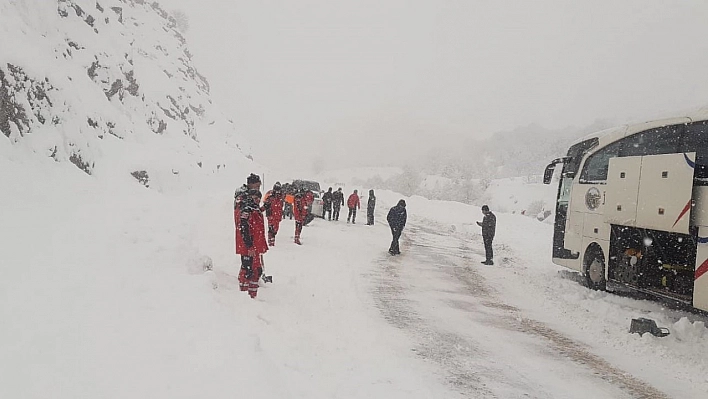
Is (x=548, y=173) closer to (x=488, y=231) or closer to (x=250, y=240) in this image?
(x=488, y=231)

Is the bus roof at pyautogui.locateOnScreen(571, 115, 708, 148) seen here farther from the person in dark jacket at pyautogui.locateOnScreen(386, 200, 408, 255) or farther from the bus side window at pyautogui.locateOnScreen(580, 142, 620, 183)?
the person in dark jacket at pyautogui.locateOnScreen(386, 200, 408, 255)

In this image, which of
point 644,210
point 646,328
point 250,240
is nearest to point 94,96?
point 250,240

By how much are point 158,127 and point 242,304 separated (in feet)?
91.4

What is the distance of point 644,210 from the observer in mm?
9273

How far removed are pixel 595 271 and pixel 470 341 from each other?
6.02m

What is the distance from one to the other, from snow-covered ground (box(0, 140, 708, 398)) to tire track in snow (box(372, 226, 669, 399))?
0.04m

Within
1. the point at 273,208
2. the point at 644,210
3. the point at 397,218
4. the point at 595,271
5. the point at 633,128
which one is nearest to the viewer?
the point at 644,210

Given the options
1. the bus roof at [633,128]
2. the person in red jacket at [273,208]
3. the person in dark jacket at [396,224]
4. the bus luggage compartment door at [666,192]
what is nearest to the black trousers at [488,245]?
the person in dark jacket at [396,224]

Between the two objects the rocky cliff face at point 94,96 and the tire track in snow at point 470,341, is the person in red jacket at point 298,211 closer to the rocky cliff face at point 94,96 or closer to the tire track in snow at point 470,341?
the tire track in snow at point 470,341

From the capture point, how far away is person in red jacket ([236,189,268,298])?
754 cm

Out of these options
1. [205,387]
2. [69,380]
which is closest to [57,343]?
[69,380]

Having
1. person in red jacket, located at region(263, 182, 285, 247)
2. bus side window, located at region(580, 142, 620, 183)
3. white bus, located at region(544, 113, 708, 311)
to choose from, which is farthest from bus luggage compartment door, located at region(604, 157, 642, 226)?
person in red jacket, located at region(263, 182, 285, 247)

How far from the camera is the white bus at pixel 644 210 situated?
8.16 metres

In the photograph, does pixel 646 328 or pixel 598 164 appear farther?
pixel 598 164
